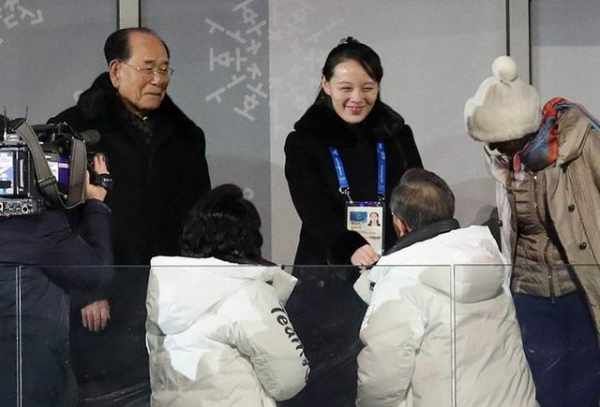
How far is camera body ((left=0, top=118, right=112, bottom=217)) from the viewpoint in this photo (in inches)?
202

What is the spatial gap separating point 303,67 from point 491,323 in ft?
8.22

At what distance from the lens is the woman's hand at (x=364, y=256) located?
603cm

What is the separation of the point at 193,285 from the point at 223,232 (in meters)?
0.23

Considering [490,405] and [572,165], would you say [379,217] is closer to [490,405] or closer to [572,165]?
[572,165]

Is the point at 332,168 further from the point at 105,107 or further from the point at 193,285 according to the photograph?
the point at 193,285

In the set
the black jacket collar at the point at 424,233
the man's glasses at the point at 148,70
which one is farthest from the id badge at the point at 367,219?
the black jacket collar at the point at 424,233

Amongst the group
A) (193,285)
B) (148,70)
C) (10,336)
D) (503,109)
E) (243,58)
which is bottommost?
(10,336)

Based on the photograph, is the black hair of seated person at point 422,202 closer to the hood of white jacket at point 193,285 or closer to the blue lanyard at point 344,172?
the hood of white jacket at point 193,285

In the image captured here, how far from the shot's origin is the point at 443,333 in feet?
16.2

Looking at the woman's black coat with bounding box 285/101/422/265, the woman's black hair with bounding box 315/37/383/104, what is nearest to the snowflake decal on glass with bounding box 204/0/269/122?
the woman's black coat with bounding box 285/101/422/265

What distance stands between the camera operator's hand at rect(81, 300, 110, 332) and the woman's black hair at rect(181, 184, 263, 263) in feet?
1.04

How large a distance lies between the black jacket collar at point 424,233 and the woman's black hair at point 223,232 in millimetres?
475

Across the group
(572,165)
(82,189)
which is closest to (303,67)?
(572,165)

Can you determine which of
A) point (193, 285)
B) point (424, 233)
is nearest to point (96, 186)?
point (193, 285)
